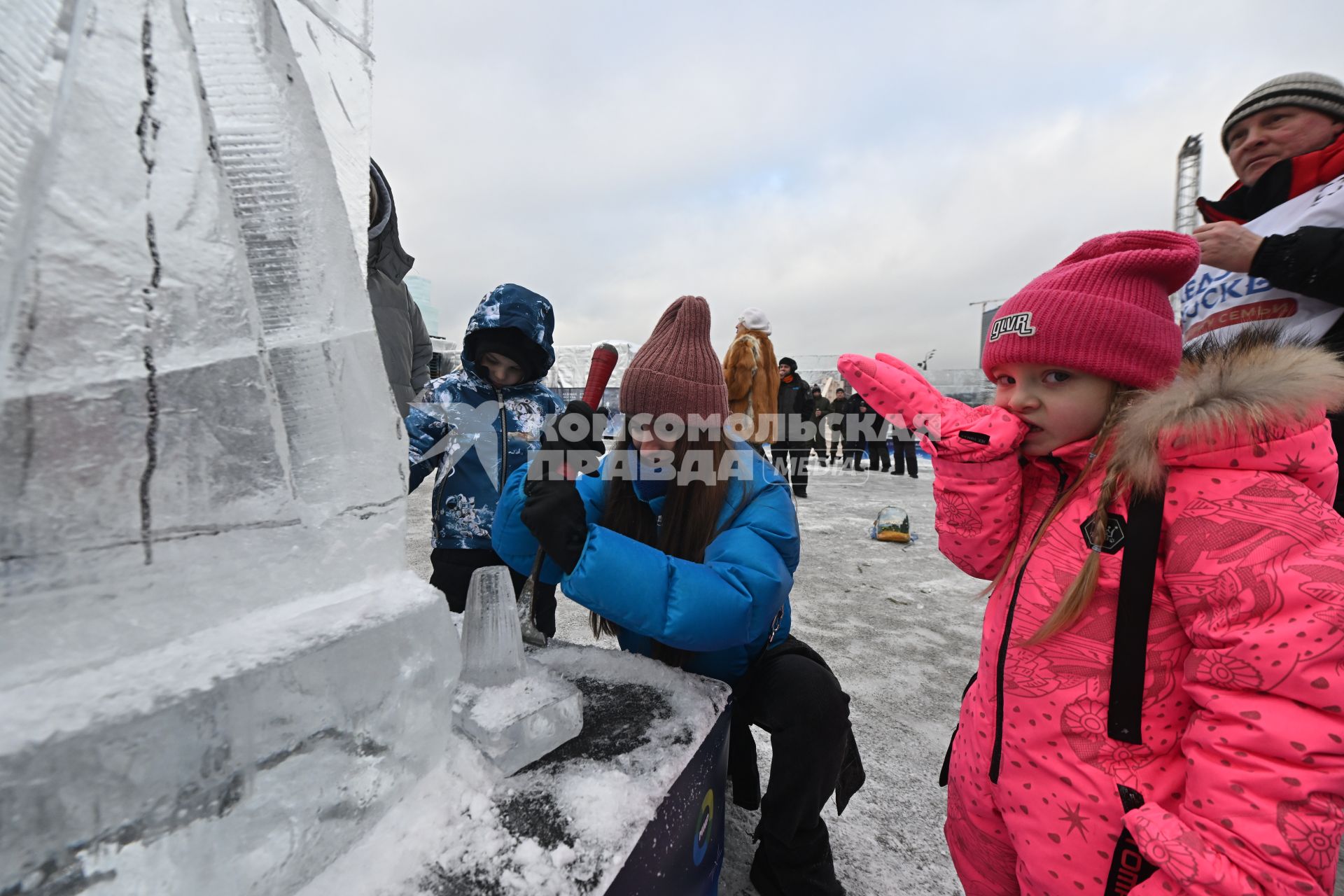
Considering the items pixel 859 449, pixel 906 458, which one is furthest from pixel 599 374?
pixel 859 449

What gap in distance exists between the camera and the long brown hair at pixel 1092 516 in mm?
833

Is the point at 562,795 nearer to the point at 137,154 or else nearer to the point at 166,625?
the point at 166,625

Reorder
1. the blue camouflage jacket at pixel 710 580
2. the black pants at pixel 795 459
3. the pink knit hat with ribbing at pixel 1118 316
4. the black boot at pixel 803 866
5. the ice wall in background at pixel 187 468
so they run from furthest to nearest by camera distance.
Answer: the black pants at pixel 795 459 < the black boot at pixel 803 866 < the blue camouflage jacket at pixel 710 580 < the pink knit hat with ribbing at pixel 1118 316 < the ice wall in background at pixel 187 468

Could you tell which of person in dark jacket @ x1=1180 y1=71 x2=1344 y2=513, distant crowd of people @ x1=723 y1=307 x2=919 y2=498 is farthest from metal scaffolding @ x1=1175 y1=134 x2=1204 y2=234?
person in dark jacket @ x1=1180 y1=71 x2=1344 y2=513

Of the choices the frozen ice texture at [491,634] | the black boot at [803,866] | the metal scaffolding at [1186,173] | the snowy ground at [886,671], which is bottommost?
the snowy ground at [886,671]

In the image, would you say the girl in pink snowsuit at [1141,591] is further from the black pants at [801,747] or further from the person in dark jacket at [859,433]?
the person in dark jacket at [859,433]

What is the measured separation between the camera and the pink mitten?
0.95 m

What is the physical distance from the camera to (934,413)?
3.37 feet

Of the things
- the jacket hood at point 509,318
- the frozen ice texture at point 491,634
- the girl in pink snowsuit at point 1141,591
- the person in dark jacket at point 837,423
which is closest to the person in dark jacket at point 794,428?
the person in dark jacket at point 837,423

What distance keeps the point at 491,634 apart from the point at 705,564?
0.44 m

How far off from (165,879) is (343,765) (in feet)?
0.52

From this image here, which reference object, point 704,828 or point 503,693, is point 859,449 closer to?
point 704,828

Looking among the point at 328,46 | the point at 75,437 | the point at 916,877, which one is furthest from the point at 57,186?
the point at 916,877

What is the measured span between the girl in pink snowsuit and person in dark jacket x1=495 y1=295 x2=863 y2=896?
291 millimetres
